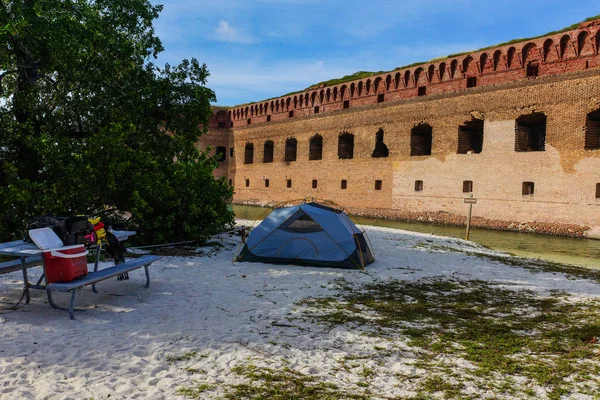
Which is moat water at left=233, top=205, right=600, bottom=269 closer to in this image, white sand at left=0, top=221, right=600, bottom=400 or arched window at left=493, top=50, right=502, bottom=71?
white sand at left=0, top=221, right=600, bottom=400

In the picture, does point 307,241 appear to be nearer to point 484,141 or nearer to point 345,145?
point 484,141

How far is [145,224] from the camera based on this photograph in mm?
9078

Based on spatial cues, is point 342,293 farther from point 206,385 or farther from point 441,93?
point 441,93

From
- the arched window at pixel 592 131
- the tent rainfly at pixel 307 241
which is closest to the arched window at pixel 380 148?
the arched window at pixel 592 131

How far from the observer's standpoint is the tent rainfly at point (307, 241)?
7.93 m

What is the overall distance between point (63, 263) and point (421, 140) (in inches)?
805

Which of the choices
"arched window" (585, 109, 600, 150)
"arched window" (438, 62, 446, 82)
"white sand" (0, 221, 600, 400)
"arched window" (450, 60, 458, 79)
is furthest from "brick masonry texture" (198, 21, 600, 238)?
"white sand" (0, 221, 600, 400)

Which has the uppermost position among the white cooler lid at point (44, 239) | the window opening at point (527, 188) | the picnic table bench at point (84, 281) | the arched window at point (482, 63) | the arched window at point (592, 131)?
the arched window at point (482, 63)

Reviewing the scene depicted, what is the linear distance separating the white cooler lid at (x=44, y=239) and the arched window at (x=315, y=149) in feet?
76.2

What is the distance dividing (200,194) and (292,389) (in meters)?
7.00

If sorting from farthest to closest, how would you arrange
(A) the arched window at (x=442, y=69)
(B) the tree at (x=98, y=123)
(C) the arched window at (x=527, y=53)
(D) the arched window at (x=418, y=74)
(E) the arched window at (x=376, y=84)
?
(E) the arched window at (x=376, y=84)
(D) the arched window at (x=418, y=74)
(A) the arched window at (x=442, y=69)
(C) the arched window at (x=527, y=53)
(B) the tree at (x=98, y=123)

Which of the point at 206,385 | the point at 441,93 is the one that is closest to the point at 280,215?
the point at 206,385

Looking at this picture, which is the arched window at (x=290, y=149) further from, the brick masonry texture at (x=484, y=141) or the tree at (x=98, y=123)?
the tree at (x=98, y=123)

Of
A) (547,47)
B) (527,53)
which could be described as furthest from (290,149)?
(547,47)
